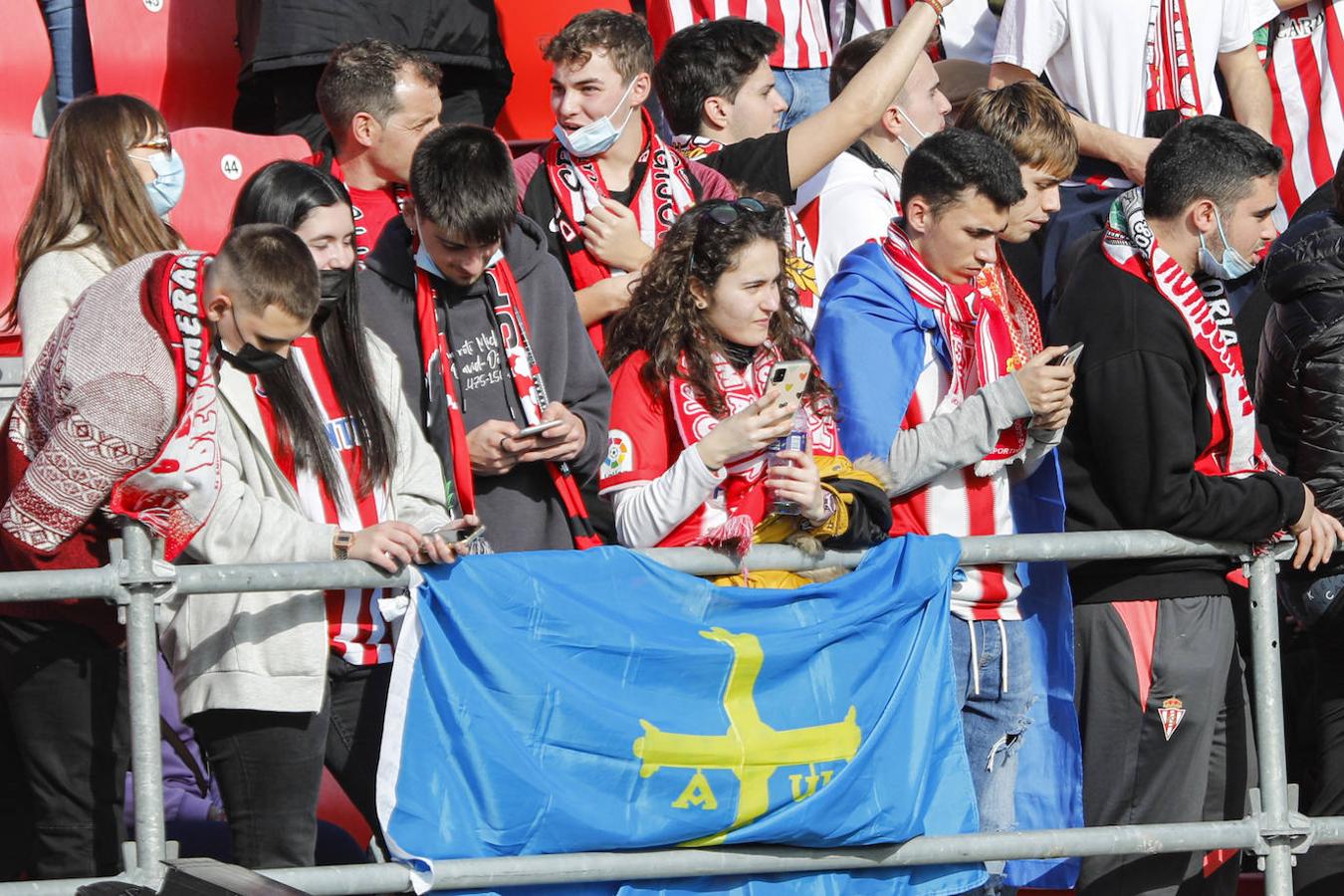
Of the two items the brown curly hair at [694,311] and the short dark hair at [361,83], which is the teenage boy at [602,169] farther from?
the brown curly hair at [694,311]

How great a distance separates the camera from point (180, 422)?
12.2 feet

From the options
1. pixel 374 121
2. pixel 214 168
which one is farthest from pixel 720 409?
pixel 214 168

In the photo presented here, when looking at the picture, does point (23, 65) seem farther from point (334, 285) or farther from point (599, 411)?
point (599, 411)

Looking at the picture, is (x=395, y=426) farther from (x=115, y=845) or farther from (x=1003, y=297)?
(x=1003, y=297)

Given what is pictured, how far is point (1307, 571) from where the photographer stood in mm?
4961

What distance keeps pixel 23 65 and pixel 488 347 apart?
9.32 ft

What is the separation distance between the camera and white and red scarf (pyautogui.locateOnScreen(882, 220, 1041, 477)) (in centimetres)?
471

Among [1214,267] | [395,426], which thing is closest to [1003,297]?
[1214,267]

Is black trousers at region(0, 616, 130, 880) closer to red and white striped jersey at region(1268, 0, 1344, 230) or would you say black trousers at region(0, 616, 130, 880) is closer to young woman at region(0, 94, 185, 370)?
young woman at region(0, 94, 185, 370)

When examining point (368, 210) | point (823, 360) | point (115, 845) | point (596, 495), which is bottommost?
point (115, 845)

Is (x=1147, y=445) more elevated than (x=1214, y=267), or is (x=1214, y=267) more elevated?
(x=1214, y=267)

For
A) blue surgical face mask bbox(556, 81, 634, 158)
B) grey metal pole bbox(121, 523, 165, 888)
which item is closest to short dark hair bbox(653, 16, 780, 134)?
blue surgical face mask bbox(556, 81, 634, 158)

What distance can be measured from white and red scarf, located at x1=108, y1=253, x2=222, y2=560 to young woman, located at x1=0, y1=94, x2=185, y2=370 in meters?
0.66

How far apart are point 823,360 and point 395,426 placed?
107 cm
